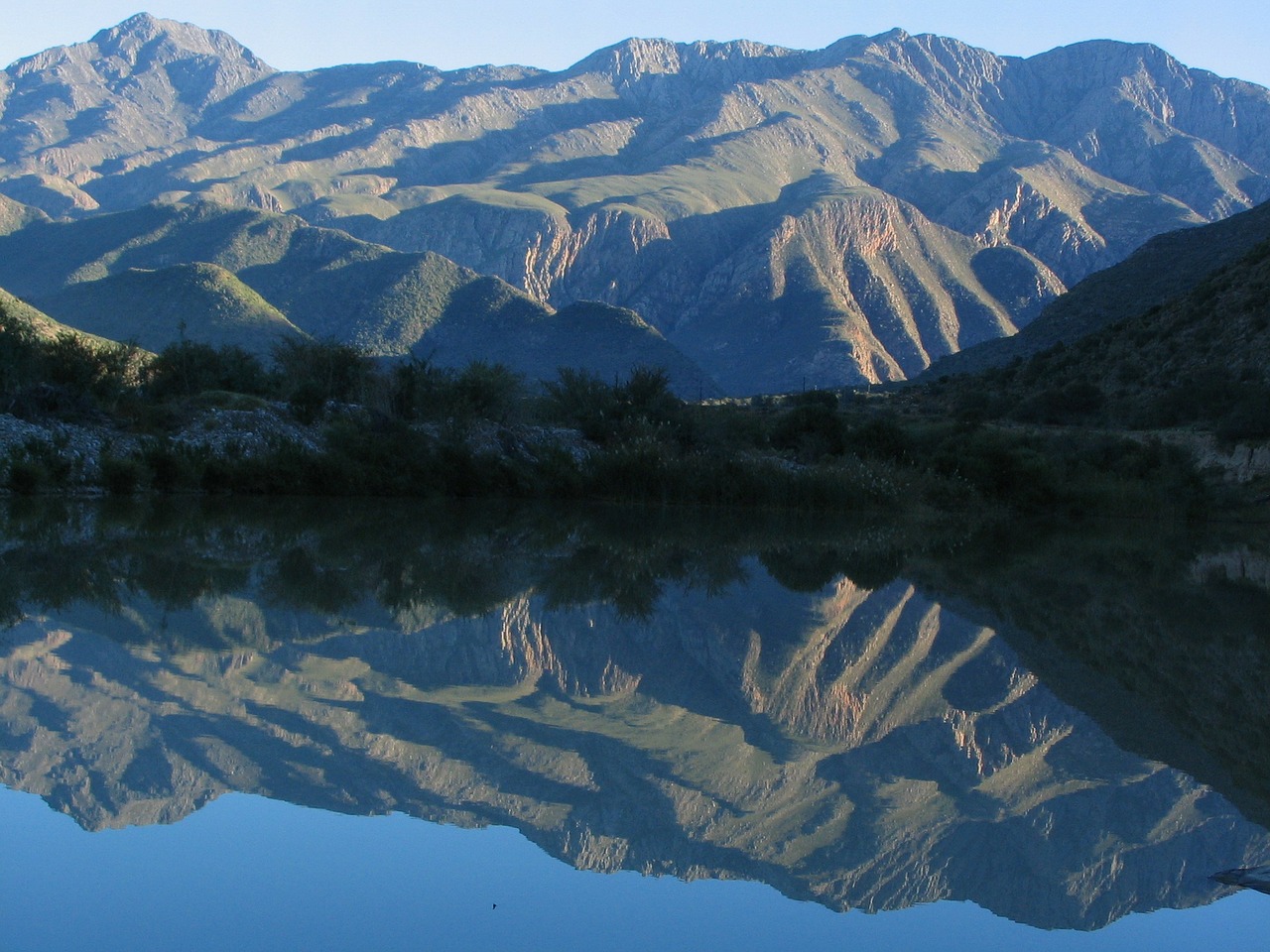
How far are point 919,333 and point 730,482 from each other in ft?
397

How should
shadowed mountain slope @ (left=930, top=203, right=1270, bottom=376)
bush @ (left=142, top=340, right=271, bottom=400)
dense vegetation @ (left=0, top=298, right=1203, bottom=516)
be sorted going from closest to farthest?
dense vegetation @ (left=0, top=298, right=1203, bottom=516) < bush @ (left=142, top=340, right=271, bottom=400) < shadowed mountain slope @ (left=930, top=203, right=1270, bottom=376)

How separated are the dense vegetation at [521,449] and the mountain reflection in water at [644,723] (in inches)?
504

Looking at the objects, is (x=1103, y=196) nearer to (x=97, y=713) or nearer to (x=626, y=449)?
(x=626, y=449)

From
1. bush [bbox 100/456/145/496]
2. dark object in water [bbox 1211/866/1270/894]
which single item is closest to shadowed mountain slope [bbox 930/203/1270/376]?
bush [bbox 100/456/145/496]

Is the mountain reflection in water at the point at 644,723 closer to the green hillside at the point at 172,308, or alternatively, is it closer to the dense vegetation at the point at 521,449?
the dense vegetation at the point at 521,449

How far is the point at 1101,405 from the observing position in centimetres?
4469

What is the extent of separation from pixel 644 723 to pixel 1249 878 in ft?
10.8

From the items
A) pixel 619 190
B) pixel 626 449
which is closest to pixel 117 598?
pixel 626 449

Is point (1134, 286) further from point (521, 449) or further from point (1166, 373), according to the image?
point (521, 449)

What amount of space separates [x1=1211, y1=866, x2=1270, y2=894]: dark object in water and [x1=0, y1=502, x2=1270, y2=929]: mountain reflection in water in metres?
0.07

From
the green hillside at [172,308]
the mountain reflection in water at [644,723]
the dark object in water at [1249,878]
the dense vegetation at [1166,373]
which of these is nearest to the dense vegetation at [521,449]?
the dense vegetation at [1166,373]

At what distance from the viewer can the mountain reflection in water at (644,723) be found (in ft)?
18.7

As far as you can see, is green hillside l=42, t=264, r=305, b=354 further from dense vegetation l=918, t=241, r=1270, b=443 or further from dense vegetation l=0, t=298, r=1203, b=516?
dense vegetation l=0, t=298, r=1203, b=516

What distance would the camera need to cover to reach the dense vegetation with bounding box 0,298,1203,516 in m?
26.7
